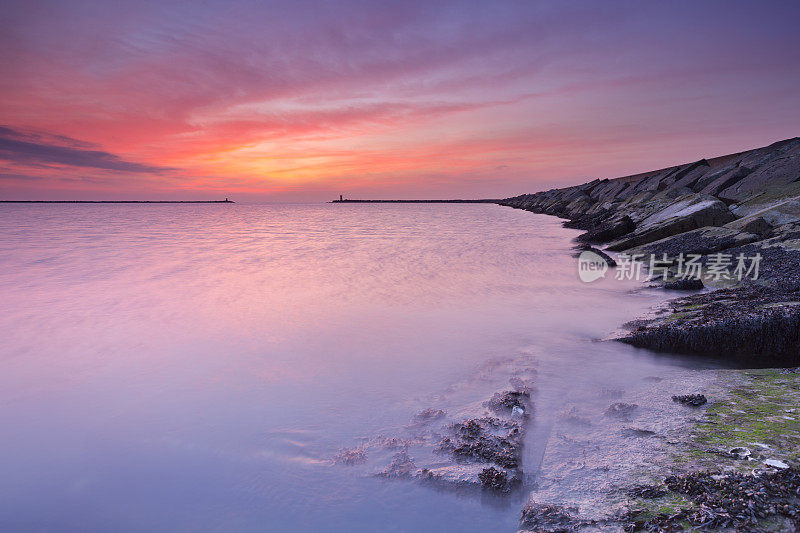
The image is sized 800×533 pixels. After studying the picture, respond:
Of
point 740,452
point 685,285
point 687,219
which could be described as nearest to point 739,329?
point 740,452

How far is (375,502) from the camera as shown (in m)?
3.35

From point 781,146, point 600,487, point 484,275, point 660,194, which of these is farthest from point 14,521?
point 781,146

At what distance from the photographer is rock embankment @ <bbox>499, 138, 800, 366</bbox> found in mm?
5598

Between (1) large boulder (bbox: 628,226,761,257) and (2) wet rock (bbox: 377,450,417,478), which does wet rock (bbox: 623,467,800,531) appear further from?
(1) large boulder (bbox: 628,226,761,257)

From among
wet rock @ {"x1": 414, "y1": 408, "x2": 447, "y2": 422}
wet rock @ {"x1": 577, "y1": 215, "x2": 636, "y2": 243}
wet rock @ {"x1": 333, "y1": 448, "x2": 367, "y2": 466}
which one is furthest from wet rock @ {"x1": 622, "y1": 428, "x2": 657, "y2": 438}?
wet rock @ {"x1": 577, "y1": 215, "x2": 636, "y2": 243}

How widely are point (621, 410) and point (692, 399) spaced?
711mm

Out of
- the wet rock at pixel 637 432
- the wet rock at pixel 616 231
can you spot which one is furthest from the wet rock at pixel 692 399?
the wet rock at pixel 616 231

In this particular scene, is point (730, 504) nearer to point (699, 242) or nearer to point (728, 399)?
point (728, 399)

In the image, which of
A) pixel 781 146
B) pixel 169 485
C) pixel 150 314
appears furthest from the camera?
pixel 781 146

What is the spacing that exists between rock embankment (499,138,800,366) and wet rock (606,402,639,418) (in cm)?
222

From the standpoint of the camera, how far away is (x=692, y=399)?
4.25 meters

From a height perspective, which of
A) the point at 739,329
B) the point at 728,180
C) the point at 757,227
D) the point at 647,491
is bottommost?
the point at 647,491

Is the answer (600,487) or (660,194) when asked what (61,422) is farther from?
(660,194)

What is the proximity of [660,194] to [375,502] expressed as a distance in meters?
26.7
